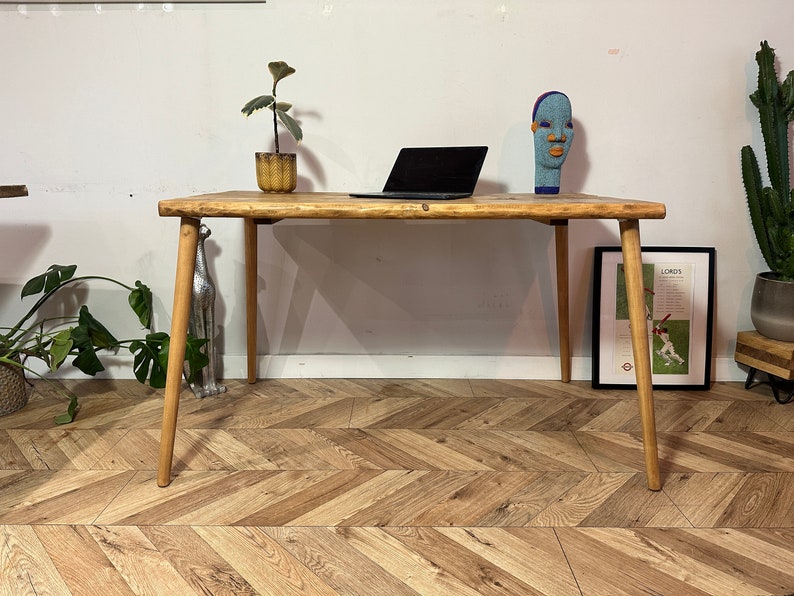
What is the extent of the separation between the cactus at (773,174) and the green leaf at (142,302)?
5.86ft

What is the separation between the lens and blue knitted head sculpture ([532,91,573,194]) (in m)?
1.59

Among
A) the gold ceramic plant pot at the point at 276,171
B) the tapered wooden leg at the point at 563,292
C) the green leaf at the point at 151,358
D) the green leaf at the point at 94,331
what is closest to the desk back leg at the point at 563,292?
the tapered wooden leg at the point at 563,292

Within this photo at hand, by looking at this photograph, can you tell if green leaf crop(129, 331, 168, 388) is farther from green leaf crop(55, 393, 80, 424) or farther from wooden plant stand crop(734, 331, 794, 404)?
wooden plant stand crop(734, 331, 794, 404)

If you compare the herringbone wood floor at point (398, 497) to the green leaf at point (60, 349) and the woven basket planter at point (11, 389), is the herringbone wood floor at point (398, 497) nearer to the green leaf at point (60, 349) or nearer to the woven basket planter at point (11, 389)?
the woven basket planter at point (11, 389)

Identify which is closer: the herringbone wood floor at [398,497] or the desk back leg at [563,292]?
the herringbone wood floor at [398,497]

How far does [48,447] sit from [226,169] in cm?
90

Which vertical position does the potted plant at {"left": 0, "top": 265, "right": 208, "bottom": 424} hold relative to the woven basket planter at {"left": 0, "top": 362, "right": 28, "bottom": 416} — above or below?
above

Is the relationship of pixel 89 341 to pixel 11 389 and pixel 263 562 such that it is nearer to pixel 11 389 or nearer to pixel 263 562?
pixel 11 389

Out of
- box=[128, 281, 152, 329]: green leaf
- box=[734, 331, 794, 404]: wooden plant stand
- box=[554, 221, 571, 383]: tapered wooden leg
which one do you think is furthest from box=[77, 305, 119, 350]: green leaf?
box=[734, 331, 794, 404]: wooden plant stand

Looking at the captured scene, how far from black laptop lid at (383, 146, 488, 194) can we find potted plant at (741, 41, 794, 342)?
878mm

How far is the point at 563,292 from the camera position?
71.2 inches

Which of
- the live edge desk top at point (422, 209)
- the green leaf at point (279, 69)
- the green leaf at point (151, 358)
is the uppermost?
the green leaf at point (279, 69)

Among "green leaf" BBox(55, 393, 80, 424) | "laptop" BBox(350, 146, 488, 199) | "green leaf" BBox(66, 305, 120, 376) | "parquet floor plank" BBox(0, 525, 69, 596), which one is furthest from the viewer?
"green leaf" BBox(66, 305, 120, 376)

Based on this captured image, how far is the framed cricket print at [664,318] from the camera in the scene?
A: 1855 mm
